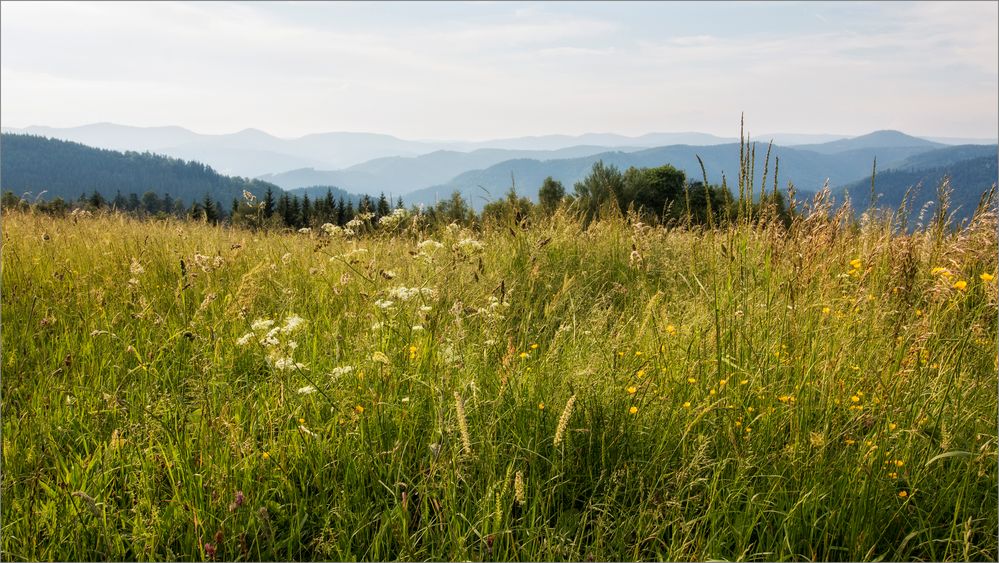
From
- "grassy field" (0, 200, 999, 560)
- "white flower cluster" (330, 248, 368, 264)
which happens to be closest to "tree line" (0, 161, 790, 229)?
"white flower cluster" (330, 248, 368, 264)

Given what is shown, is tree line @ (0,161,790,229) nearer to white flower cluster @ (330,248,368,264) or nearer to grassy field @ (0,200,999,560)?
white flower cluster @ (330,248,368,264)

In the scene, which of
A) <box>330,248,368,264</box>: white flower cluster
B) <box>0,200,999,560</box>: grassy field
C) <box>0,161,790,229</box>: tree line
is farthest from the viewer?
<box>0,161,790,229</box>: tree line

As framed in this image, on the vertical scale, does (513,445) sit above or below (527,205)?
below

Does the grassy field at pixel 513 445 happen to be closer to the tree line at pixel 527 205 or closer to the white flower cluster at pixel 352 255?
the white flower cluster at pixel 352 255

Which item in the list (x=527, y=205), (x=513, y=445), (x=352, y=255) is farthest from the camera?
(x=527, y=205)

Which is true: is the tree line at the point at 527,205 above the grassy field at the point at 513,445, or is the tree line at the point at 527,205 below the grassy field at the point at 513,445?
above

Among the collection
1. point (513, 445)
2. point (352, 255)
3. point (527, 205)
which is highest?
point (527, 205)

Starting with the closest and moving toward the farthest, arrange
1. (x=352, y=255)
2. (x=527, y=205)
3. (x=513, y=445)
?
(x=513, y=445)
(x=352, y=255)
(x=527, y=205)

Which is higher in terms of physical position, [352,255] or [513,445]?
[352,255]

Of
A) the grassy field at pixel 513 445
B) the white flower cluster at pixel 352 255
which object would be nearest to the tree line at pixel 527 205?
the white flower cluster at pixel 352 255

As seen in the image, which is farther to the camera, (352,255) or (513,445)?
(352,255)

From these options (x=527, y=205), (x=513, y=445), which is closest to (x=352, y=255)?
(x=527, y=205)

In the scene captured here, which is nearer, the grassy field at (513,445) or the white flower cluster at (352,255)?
the grassy field at (513,445)

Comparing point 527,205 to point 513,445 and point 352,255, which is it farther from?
point 513,445
